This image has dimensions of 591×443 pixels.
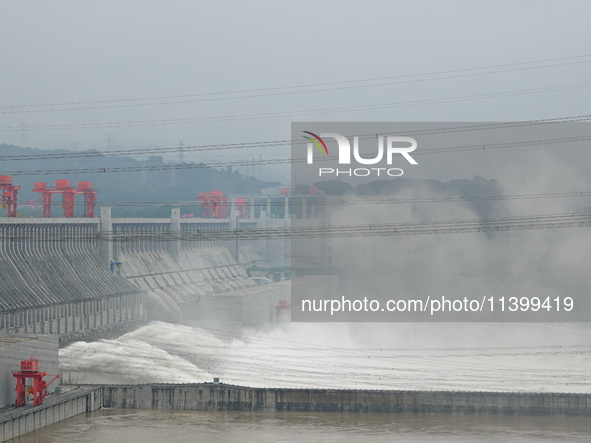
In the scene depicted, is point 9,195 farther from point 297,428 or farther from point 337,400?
point 297,428

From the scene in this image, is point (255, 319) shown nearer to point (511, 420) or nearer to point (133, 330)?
point (133, 330)

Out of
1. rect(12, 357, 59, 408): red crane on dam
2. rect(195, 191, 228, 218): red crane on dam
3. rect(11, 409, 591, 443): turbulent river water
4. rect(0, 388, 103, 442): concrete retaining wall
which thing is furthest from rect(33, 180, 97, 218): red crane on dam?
rect(12, 357, 59, 408): red crane on dam

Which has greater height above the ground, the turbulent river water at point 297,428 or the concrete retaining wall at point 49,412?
the concrete retaining wall at point 49,412

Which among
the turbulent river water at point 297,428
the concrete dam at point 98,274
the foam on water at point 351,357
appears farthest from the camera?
the concrete dam at point 98,274

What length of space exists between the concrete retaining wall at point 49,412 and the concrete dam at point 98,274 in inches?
179

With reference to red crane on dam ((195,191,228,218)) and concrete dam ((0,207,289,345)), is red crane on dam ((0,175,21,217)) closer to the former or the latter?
concrete dam ((0,207,289,345))

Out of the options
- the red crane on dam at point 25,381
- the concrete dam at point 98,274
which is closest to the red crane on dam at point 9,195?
the concrete dam at point 98,274

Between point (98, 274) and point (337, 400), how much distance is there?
1419 cm

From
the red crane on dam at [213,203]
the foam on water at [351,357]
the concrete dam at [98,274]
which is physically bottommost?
the foam on water at [351,357]

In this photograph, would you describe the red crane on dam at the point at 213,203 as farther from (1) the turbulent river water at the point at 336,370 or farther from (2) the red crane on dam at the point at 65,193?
(1) the turbulent river water at the point at 336,370

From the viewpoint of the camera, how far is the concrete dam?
26.0 metres

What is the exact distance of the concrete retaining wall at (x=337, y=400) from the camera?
18891mm

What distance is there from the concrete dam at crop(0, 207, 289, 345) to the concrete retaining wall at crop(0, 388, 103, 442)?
4538 millimetres

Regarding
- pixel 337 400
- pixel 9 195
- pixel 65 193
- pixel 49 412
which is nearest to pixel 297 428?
pixel 337 400
